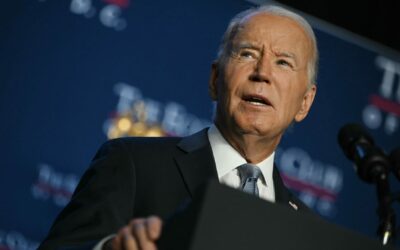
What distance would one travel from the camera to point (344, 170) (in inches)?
135

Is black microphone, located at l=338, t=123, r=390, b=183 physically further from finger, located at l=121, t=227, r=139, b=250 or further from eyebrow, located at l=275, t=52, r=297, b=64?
finger, located at l=121, t=227, r=139, b=250

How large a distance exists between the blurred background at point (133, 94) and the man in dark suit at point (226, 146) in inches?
36.8

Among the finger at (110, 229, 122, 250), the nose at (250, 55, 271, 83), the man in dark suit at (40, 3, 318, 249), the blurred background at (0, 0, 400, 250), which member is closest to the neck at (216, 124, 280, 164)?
the man in dark suit at (40, 3, 318, 249)

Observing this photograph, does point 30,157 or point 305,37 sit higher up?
point 305,37

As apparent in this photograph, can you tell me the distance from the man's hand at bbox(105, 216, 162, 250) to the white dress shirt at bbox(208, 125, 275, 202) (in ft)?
2.41

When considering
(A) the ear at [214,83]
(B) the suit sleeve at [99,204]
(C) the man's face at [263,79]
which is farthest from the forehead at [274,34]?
(B) the suit sleeve at [99,204]

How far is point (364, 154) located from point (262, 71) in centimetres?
31

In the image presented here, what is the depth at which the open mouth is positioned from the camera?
189cm

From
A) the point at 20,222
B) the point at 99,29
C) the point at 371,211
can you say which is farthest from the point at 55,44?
the point at 371,211

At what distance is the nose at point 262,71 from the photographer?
1.91 metres

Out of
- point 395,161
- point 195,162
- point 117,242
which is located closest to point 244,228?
point 117,242

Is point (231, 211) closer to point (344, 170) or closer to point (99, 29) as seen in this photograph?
point (99, 29)

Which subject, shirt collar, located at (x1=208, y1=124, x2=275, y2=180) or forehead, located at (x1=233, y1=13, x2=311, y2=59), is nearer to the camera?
shirt collar, located at (x1=208, y1=124, x2=275, y2=180)

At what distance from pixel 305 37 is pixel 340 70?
156 centimetres
